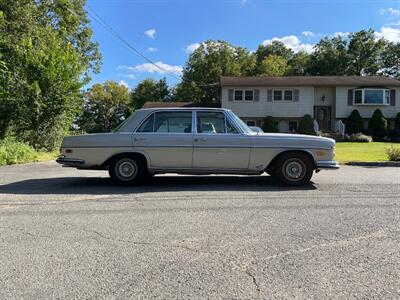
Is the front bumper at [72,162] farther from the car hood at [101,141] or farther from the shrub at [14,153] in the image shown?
the shrub at [14,153]

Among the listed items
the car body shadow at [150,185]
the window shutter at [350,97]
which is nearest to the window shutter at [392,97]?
the window shutter at [350,97]

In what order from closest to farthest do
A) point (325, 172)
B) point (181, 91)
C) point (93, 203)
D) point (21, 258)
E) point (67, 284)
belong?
point (67, 284) < point (21, 258) < point (93, 203) < point (325, 172) < point (181, 91)

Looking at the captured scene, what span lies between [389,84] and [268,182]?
30812 millimetres

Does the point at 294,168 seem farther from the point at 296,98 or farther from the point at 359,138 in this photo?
the point at 296,98

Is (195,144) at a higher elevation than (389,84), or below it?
below

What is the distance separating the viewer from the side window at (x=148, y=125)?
30.7ft

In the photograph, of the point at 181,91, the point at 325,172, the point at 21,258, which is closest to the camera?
the point at 21,258

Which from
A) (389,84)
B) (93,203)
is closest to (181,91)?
(389,84)

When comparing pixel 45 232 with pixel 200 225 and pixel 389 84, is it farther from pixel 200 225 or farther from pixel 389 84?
pixel 389 84

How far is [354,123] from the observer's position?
3525 centimetres

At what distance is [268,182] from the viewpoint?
394 inches

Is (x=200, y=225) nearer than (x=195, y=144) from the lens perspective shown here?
Yes

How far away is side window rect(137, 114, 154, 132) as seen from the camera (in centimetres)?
935

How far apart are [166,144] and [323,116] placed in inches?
1239
